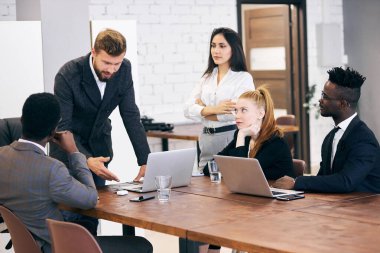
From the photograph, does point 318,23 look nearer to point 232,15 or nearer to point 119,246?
point 232,15

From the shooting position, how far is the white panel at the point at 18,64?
15.8 ft

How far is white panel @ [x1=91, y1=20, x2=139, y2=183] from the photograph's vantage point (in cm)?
526

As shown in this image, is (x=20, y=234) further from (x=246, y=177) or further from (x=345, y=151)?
(x=345, y=151)

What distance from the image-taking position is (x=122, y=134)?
17.4 feet

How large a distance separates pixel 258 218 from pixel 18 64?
101 inches

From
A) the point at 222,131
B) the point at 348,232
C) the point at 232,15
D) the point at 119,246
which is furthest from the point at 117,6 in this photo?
the point at 348,232

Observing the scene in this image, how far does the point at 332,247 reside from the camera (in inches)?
92.0

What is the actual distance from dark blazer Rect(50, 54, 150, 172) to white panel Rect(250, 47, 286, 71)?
5.00 metres

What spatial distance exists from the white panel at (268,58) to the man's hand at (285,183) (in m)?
5.54

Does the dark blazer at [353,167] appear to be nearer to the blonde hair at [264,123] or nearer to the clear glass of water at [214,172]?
the blonde hair at [264,123]

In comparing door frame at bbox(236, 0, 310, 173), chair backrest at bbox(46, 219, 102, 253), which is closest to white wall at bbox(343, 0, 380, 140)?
door frame at bbox(236, 0, 310, 173)

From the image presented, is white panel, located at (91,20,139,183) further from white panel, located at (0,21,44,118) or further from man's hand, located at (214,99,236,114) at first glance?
man's hand, located at (214,99,236,114)

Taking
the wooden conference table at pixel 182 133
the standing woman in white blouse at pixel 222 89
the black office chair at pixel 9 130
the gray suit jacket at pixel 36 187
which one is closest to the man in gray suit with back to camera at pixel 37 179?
the gray suit jacket at pixel 36 187

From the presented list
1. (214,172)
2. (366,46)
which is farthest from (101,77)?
(366,46)
